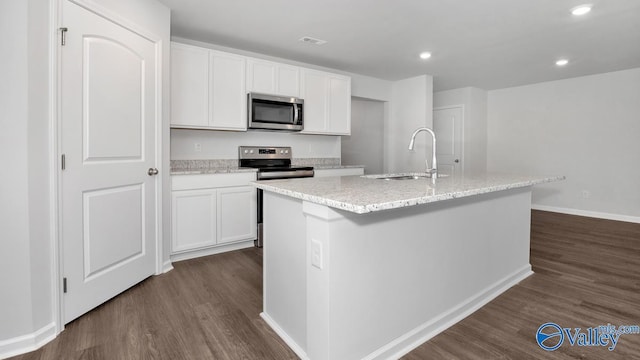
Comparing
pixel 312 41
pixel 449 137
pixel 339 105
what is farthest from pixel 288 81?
pixel 449 137

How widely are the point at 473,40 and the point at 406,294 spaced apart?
9.79 ft

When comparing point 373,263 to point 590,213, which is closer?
point 373,263

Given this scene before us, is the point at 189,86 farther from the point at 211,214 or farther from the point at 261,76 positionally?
the point at 211,214

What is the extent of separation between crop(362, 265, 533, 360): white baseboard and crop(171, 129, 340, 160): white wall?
→ 9.36 feet

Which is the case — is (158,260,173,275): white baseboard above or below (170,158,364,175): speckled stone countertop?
below

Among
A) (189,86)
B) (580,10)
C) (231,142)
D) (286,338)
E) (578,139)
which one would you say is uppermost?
(580,10)

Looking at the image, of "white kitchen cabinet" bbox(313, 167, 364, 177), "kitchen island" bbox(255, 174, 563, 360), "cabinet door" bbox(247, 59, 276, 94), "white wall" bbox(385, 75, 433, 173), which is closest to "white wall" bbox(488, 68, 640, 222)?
"white wall" bbox(385, 75, 433, 173)

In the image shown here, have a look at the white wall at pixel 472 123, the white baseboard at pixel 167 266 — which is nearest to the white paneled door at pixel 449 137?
the white wall at pixel 472 123

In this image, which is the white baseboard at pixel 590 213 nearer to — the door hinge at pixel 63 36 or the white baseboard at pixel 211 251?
the white baseboard at pixel 211 251

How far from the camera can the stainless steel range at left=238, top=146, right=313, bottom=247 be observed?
3562 millimetres

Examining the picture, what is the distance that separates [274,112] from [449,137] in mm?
3965

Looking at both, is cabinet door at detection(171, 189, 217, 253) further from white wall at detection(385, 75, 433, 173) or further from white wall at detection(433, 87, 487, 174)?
white wall at detection(433, 87, 487, 174)

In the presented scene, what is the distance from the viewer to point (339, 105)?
4473 millimetres

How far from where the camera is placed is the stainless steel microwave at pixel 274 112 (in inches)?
143
